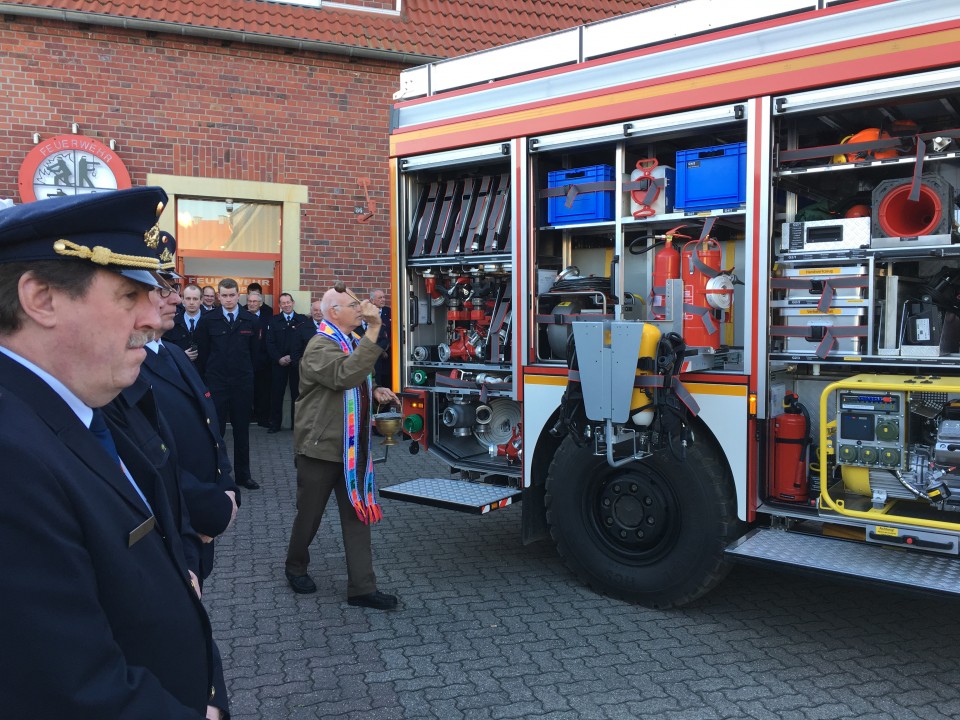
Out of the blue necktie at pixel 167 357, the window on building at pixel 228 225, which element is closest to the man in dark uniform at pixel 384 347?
the window on building at pixel 228 225

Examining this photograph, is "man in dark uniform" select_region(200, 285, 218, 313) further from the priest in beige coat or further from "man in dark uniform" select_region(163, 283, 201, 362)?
the priest in beige coat

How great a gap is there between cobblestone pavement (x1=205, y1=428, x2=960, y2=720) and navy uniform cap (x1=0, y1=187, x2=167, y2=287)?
266cm

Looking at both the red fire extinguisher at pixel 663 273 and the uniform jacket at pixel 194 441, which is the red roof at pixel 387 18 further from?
the uniform jacket at pixel 194 441

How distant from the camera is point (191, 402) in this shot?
126 inches

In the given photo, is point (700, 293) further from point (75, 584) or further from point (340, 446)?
point (75, 584)

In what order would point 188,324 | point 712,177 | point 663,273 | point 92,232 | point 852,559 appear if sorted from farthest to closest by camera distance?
point 188,324, point 663,273, point 712,177, point 852,559, point 92,232

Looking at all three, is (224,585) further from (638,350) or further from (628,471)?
(638,350)

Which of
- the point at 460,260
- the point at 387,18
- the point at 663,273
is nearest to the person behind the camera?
the point at 663,273

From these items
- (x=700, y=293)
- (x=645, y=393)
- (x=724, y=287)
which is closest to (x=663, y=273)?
(x=700, y=293)

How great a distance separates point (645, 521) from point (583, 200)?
2.06 metres

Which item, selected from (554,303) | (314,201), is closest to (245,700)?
(554,303)

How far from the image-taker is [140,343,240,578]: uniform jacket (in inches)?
118

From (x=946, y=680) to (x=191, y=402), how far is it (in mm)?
3641

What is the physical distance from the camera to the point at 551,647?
430 cm
